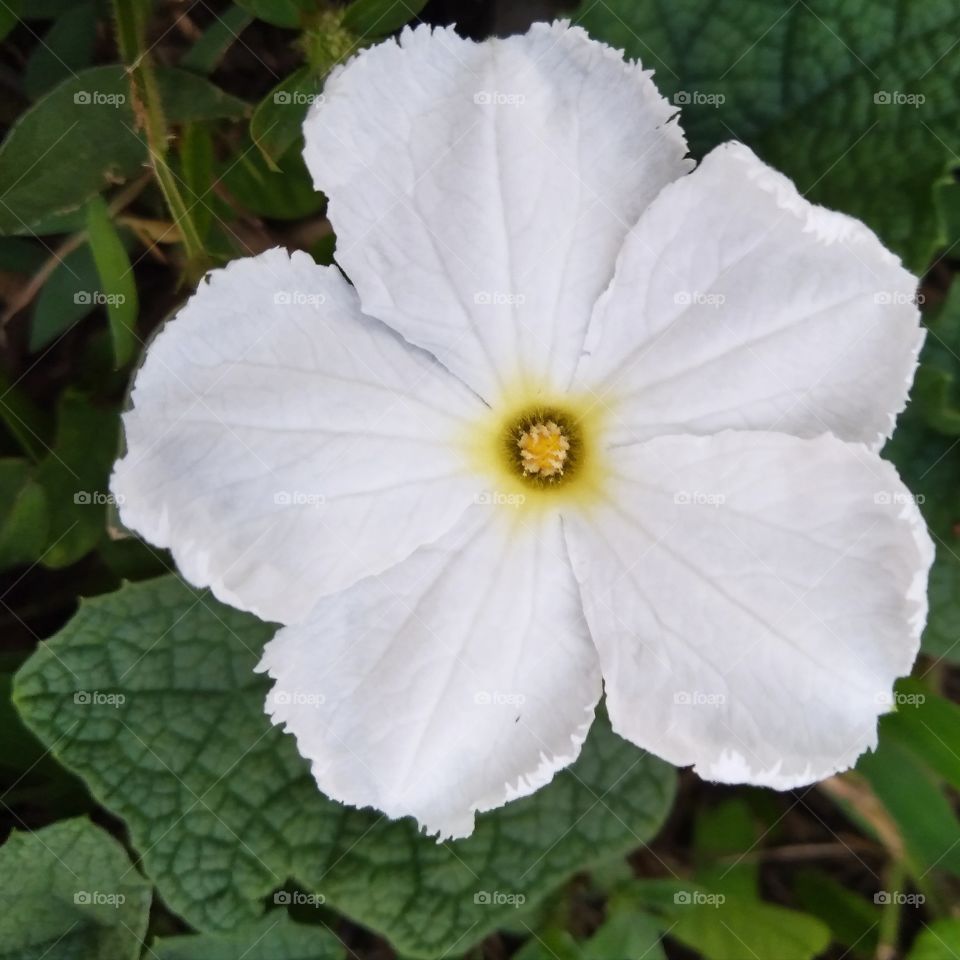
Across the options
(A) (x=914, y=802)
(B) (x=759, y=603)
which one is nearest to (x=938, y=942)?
(A) (x=914, y=802)

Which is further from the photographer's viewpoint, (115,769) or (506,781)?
(115,769)

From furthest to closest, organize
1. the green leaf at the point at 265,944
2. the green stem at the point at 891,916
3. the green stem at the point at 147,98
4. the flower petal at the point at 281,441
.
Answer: the green stem at the point at 891,916, the green leaf at the point at 265,944, the green stem at the point at 147,98, the flower petal at the point at 281,441

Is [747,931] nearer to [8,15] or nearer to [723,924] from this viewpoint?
[723,924]

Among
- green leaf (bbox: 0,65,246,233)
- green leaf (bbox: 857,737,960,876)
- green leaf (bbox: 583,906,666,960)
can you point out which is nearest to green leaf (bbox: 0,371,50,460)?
green leaf (bbox: 0,65,246,233)

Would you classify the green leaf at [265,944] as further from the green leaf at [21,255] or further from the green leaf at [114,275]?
the green leaf at [21,255]

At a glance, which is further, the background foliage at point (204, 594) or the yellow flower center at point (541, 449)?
the background foliage at point (204, 594)

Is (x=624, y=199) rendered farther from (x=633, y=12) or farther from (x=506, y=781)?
(x=506, y=781)

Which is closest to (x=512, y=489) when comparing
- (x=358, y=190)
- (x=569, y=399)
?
(x=569, y=399)

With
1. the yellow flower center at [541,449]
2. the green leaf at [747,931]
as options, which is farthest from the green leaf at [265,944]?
the yellow flower center at [541,449]
